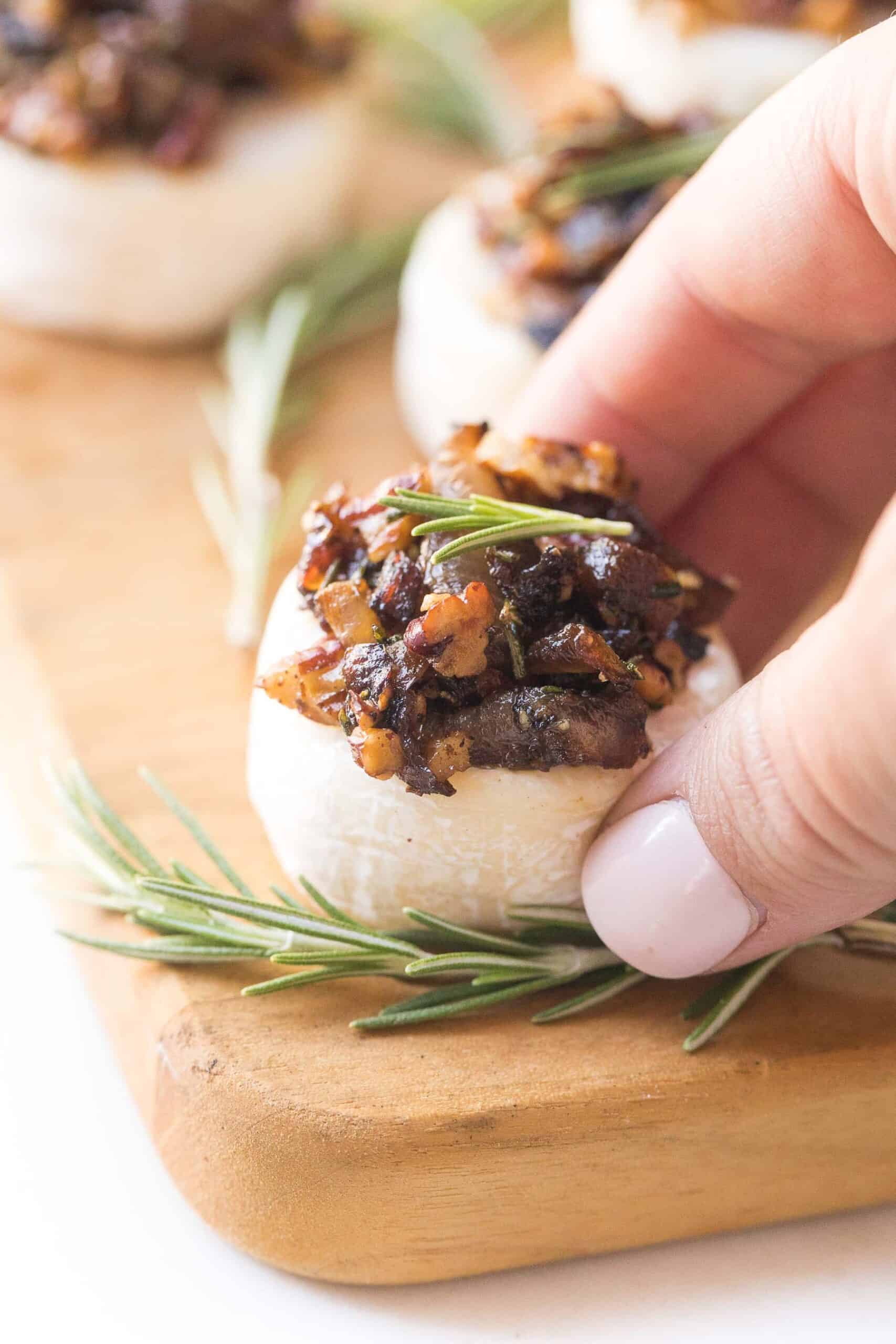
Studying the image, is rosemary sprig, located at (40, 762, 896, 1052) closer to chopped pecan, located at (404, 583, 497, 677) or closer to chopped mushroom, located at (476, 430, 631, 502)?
chopped pecan, located at (404, 583, 497, 677)

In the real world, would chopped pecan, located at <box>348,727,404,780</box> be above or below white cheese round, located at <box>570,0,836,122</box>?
below

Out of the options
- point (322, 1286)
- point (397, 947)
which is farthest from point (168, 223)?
point (322, 1286)

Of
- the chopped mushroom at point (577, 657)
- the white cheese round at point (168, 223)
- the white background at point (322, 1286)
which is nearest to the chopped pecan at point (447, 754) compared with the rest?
the chopped mushroom at point (577, 657)

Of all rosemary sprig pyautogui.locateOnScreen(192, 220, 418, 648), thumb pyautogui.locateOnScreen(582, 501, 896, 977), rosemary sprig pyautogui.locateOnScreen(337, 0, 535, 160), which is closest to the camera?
thumb pyautogui.locateOnScreen(582, 501, 896, 977)

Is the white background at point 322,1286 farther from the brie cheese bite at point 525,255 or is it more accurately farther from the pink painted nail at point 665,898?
the brie cheese bite at point 525,255

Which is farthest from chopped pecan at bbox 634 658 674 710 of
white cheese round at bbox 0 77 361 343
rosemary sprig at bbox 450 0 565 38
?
rosemary sprig at bbox 450 0 565 38

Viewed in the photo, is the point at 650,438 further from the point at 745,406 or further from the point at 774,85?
the point at 774,85
